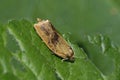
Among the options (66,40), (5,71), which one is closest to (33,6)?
Answer: (66,40)

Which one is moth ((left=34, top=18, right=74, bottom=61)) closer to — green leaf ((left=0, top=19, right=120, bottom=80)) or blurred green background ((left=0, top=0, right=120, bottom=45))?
green leaf ((left=0, top=19, right=120, bottom=80))

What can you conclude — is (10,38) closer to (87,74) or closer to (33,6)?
(87,74)

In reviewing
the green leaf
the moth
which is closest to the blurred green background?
the moth

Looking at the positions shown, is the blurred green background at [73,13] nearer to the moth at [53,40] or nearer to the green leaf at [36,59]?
the moth at [53,40]

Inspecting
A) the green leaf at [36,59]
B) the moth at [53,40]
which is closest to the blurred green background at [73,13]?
the moth at [53,40]

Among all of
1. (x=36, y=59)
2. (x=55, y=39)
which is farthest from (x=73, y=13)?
(x=36, y=59)

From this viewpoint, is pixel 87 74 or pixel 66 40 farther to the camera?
pixel 66 40
